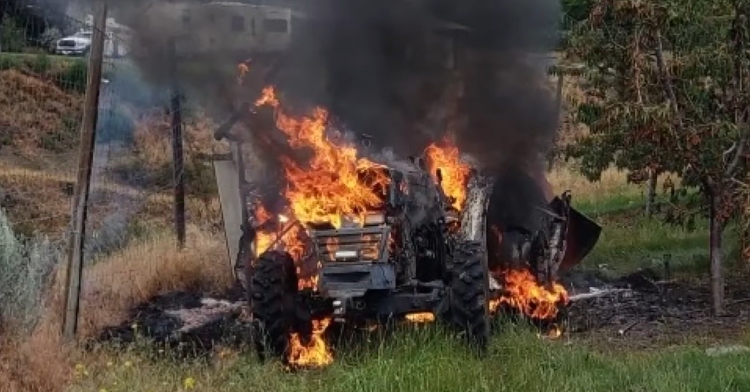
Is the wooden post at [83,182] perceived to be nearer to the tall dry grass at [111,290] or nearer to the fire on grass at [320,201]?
the tall dry grass at [111,290]

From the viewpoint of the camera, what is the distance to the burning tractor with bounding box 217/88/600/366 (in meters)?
8.91

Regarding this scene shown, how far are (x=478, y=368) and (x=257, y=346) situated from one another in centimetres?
207

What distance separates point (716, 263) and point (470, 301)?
3.01 m

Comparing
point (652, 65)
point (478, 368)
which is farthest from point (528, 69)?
point (478, 368)

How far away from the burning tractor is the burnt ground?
469 millimetres

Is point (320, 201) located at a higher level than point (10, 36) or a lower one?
lower

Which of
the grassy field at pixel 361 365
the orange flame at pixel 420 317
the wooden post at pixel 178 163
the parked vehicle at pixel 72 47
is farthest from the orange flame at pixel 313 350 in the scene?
the parked vehicle at pixel 72 47

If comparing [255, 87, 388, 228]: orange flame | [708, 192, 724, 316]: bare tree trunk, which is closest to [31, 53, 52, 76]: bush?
[255, 87, 388, 228]: orange flame

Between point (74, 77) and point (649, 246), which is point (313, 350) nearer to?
point (649, 246)

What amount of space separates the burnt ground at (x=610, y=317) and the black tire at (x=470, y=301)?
1039 millimetres

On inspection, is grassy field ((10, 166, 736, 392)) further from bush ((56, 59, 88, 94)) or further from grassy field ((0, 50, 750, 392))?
bush ((56, 59, 88, 94))

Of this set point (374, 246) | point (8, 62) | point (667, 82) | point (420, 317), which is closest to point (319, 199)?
point (374, 246)

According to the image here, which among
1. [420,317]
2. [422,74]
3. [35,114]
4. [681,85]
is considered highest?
[422,74]

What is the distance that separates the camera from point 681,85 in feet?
33.8
